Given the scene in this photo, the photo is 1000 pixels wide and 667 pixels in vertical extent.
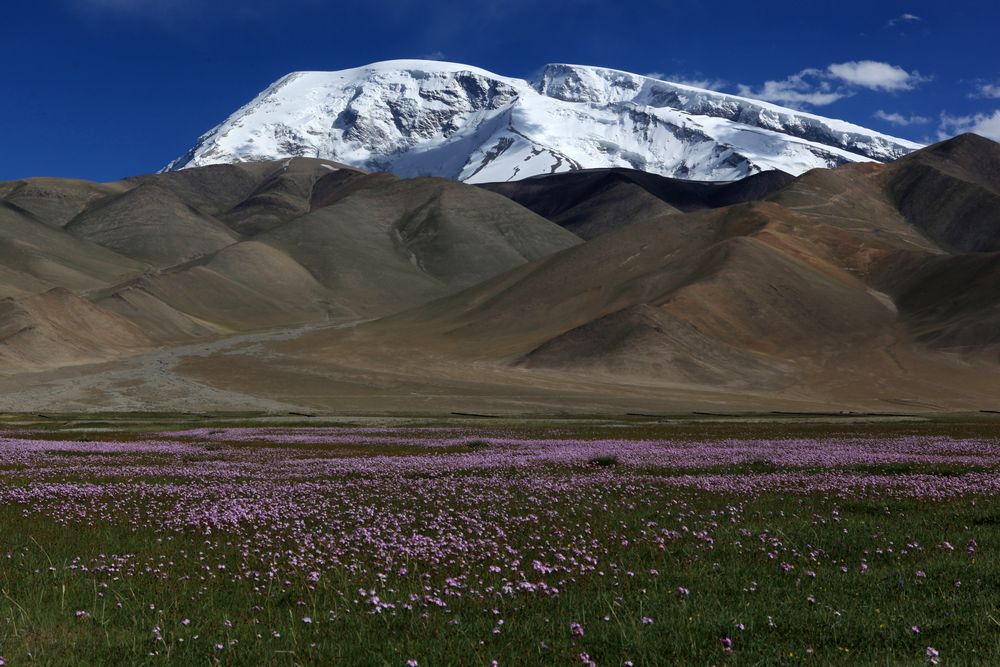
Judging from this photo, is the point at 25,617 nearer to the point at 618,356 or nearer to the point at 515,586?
the point at 515,586

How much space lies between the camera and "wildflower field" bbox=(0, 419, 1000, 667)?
756 centimetres

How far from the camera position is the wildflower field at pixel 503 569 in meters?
7.56

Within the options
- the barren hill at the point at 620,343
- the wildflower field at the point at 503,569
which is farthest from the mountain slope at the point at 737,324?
the wildflower field at the point at 503,569

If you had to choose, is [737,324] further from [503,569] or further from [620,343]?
[503,569]

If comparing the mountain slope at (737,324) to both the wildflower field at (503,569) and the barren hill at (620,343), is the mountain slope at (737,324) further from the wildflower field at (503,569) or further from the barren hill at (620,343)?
the wildflower field at (503,569)

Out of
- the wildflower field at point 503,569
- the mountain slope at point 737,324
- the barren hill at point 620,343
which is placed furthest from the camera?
the mountain slope at point 737,324

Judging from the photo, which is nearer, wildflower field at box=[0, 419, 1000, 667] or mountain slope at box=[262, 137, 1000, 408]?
wildflower field at box=[0, 419, 1000, 667]

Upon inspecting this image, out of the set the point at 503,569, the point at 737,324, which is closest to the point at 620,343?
the point at 737,324

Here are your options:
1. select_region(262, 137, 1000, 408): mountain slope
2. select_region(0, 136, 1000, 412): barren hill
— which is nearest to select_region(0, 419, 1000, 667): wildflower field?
select_region(0, 136, 1000, 412): barren hill

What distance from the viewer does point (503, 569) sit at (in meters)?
10.8

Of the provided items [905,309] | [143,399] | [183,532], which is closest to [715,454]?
[183,532]

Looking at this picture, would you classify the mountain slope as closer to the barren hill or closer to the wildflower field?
the barren hill

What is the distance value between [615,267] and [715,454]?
530 ft

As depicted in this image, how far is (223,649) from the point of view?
7.70 metres
